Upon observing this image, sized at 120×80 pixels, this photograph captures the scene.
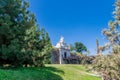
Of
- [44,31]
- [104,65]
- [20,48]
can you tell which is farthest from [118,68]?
[44,31]

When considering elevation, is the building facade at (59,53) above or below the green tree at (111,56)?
above

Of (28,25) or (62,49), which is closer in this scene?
(28,25)

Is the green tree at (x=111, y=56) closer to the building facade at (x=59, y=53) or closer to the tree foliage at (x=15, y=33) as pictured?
the tree foliage at (x=15, y=33)

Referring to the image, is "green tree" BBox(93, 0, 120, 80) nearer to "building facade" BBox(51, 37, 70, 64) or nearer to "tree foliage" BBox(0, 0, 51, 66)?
"tree foliage" BBox(0, 0, 51, 66)

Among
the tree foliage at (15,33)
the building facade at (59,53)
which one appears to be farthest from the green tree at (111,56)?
the building facade at (59,53)

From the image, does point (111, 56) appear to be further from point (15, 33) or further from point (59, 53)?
point (59, 53)

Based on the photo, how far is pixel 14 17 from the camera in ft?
72.4

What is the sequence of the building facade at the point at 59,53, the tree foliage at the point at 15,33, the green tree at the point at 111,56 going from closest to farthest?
the green tree at the point at 111,56 → the tree foliage at the point at 15,33 → the building facade at the point at 59,53

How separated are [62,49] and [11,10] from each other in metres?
27.6

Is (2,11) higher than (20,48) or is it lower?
higher

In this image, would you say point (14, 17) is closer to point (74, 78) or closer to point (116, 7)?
point (74, 78)

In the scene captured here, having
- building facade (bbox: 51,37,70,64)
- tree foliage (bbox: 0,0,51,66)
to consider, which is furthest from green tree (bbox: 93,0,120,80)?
building facade (bbox: 51,37,70,64)

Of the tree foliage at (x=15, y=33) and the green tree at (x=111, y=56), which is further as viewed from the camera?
the tree foliage at (x=15, y=33)

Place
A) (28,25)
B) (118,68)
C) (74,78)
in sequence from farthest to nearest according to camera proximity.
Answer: (74,78) → (28,25) → (118,68)
